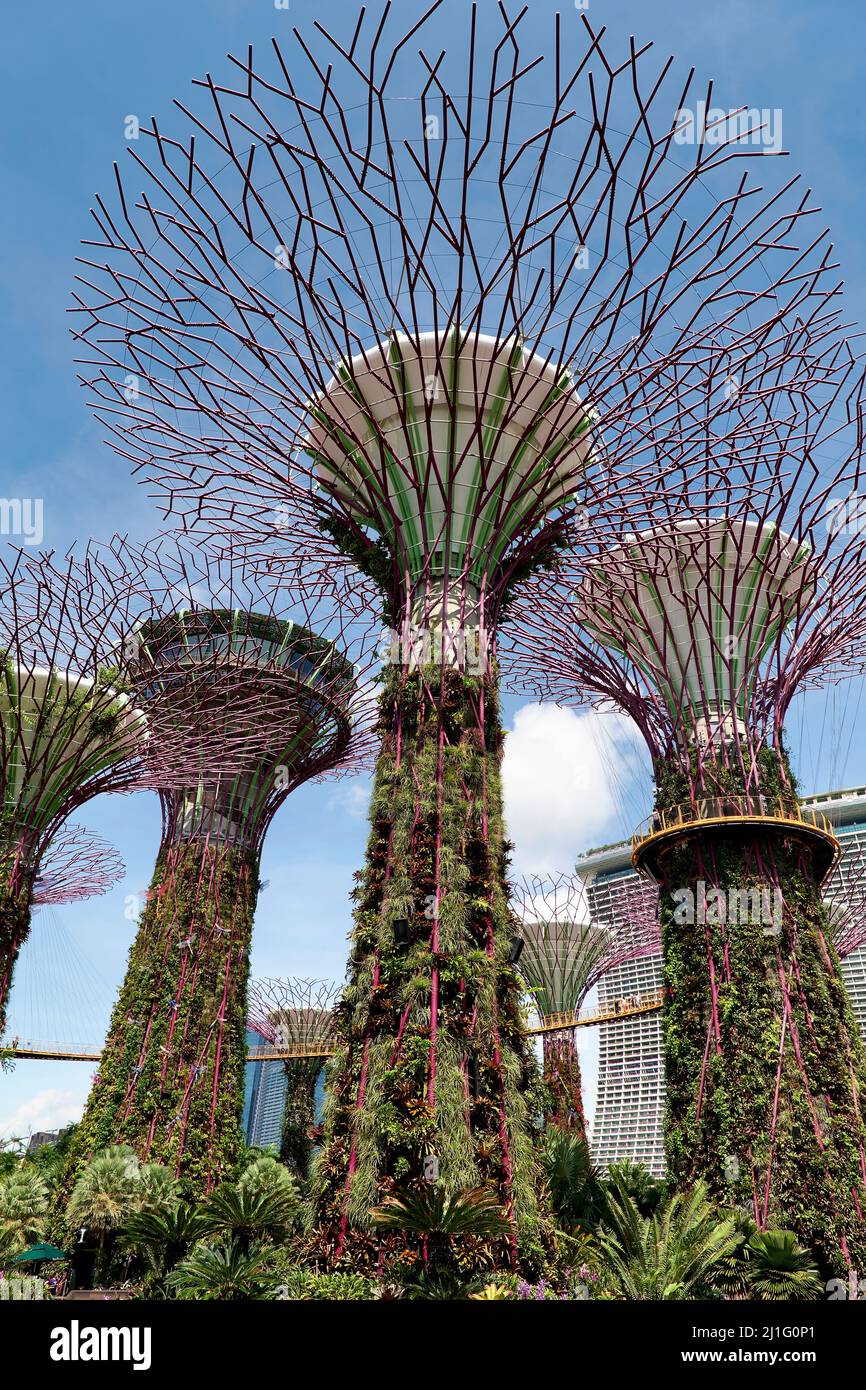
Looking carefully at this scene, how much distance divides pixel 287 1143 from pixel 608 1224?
2412 centimetres

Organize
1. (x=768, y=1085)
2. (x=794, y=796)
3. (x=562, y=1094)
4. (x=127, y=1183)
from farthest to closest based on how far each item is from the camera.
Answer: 1. (x=562, y=1094)
2. (x=794, y=796)
3. (x=127, y=1183)
4. (x=768, y=1085)

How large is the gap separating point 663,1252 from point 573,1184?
19.4 ft

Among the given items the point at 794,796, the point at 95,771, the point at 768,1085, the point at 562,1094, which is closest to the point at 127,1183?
the point at 95,771

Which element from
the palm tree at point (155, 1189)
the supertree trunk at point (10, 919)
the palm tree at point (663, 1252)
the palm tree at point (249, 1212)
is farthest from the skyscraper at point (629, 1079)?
the palm tree at point (663, 1252)

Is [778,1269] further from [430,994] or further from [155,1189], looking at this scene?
[155,1189]

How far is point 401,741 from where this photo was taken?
1524cm

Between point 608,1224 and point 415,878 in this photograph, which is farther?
point 608,1224

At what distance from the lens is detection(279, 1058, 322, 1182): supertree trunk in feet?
121

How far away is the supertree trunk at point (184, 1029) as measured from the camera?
23.8 m

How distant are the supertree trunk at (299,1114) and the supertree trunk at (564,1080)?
31.4ft

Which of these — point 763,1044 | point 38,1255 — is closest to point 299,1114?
point 38,1255

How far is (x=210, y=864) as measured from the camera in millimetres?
28188

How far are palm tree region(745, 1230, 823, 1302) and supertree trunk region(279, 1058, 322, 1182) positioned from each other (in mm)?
24279
